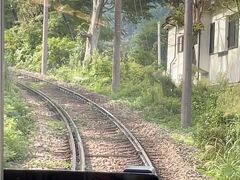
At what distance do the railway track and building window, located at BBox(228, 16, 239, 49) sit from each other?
0.58m

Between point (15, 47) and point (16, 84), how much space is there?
172mm

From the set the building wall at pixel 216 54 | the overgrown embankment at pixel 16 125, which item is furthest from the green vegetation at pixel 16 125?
the building wall at pixel 216 54

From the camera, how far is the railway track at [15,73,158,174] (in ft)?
5.31

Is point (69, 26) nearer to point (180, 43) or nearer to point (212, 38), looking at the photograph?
point (180, 43)

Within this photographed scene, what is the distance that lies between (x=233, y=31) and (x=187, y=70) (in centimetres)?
25

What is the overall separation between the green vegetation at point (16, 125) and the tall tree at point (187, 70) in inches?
27.0

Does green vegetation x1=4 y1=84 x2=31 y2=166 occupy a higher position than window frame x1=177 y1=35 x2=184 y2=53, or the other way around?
window frame x1=177 y1=35 x2=184 y2=53

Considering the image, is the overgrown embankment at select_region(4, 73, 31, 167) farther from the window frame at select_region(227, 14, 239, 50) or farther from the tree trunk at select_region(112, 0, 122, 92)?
the window frame at select_region(227, 14, 239, 50)

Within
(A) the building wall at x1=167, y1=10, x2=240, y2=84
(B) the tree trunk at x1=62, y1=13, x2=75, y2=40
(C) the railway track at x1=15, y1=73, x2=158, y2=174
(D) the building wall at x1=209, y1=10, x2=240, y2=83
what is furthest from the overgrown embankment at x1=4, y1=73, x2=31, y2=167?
(D) the building wall at x1=209, y1=10, x2=240, y2=83

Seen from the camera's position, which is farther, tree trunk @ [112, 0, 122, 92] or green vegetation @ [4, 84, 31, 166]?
tree trunk @ [112, 0, 122, 92]

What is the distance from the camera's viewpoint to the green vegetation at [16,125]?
151 centimetres

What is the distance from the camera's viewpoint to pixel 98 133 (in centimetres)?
170

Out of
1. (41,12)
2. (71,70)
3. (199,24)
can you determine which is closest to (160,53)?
(199,24)

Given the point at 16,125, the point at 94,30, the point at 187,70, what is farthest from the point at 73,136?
the point at 187,70
